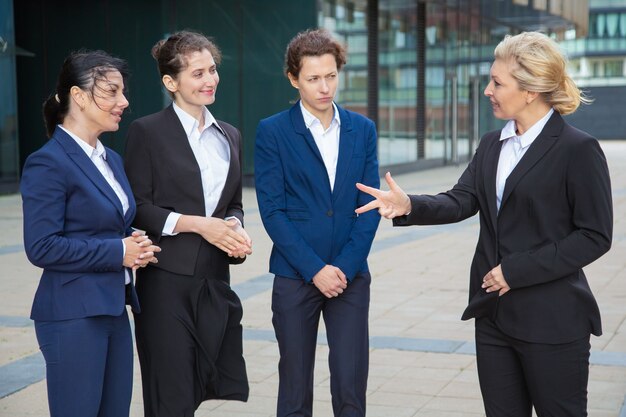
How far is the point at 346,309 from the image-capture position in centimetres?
389

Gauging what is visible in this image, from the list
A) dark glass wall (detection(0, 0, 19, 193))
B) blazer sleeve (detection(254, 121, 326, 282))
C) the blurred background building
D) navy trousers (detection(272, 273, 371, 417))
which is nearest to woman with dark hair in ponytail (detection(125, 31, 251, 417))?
blazer sleeve (detection(254, 121, 326, 282))

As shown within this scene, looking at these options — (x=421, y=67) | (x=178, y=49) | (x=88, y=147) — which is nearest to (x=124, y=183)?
(x=88, y=147)

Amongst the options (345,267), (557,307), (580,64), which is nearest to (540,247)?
(557,307)

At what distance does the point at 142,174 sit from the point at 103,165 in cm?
36

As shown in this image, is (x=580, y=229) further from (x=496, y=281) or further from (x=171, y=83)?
(x=171, y=83)

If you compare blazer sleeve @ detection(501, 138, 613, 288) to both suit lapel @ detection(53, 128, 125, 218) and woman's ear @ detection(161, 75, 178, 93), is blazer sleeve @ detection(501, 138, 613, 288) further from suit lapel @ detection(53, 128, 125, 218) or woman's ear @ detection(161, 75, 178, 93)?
woman's ear @ detection(161, 75, 178, 93)

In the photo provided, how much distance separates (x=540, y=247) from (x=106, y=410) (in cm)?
150

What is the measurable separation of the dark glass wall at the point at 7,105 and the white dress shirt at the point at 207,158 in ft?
50.8

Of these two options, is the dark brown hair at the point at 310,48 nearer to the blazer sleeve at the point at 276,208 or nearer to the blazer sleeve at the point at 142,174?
the blazer sleeve at the point at 276,208

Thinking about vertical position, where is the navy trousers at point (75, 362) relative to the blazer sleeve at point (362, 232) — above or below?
below

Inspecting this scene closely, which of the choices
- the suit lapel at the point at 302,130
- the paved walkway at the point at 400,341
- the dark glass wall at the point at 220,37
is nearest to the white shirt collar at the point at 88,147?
the suit lapel at the point at 302,130

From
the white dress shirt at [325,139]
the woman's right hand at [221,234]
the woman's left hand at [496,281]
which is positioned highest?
the white dress shirt at [325,139]

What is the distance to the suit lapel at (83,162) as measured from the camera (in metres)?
3.21

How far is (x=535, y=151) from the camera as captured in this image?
3.24 metres
